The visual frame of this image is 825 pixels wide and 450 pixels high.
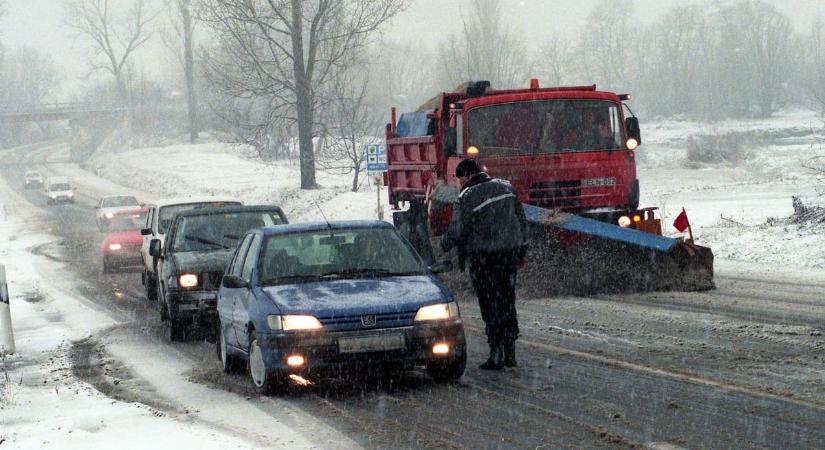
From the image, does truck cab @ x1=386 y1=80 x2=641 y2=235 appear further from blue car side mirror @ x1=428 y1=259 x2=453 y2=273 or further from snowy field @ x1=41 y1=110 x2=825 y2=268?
blue car side mirror @ x1=428 y1=259 x2=453 y2=273

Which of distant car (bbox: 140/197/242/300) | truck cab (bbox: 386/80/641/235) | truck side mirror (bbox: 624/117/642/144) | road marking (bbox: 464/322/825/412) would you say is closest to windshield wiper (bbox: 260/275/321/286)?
road marking (bbox: 464/322/825/412)

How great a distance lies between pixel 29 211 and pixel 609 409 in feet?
173

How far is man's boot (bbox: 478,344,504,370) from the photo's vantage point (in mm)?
9016

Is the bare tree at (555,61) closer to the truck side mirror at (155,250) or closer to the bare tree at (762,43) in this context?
the bare tree at (762,43)

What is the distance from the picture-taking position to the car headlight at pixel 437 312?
27.2ft

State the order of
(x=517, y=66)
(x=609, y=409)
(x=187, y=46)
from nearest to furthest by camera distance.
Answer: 1. (x=609, y=409)
2. (x=517, y=66)
3. (x=187, y=46)

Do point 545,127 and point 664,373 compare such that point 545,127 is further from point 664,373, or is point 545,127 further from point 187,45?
point 187,45

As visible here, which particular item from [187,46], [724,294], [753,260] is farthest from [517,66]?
[724,294]

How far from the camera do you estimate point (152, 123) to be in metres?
104

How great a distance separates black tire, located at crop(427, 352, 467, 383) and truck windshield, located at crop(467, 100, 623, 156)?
6708 mm

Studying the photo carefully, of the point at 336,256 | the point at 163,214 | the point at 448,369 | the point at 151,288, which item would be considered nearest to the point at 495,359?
the point at 448,369

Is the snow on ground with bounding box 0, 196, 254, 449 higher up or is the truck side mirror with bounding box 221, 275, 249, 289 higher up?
the truck side mirror with bounding box 221, 275, 249, 289

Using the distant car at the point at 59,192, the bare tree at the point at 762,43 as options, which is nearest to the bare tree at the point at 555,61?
the bare tree at the point at 762,43

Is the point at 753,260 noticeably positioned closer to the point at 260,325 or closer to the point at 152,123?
the point at 260,325
